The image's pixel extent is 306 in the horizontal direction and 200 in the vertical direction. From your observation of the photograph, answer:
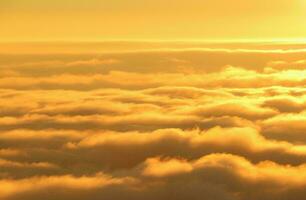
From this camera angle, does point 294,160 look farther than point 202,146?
No

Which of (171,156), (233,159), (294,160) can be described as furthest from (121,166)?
(294,160)

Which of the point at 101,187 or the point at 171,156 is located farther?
the point at 171,156

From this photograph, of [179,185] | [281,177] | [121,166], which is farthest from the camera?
[121,166]

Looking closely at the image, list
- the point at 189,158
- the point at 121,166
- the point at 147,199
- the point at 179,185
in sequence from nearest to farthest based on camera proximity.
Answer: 1. the point at 147,199
2. the point at 179,185
3. the point at 189,158
4. the point at 121,166

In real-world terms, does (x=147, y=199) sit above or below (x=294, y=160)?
below

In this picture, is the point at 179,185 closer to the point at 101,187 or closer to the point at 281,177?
the point at 101,187

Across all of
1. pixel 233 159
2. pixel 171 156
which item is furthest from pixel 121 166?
pixel 233 159

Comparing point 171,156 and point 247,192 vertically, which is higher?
point 171,156

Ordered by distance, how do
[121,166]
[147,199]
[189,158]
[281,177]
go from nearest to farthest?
[147,199] → [281,177] → [189,158] → [121,166]

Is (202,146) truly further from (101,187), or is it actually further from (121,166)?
(101,187)
